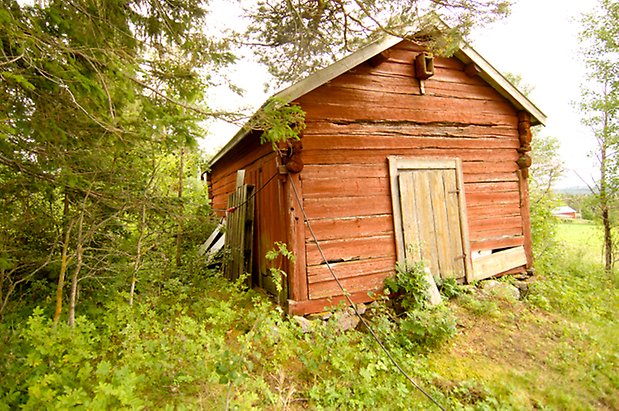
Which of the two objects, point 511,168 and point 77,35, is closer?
point 77,35

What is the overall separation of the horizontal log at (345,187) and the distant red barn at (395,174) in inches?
0.6

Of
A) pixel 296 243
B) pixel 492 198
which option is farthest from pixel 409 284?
pixel 492 198

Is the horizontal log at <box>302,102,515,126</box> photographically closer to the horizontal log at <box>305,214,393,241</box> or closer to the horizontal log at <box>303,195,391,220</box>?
the horizontal log at <box>303,195,391,220</box>

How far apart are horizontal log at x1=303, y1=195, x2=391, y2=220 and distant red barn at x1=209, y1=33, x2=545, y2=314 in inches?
0.7

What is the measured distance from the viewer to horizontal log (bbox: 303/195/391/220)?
484 cm

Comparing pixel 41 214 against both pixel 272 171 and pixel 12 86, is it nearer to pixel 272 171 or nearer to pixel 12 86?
pixel 12 86

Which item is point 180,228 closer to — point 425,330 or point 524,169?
point 425,330

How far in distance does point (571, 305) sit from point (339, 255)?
4505 millimetres

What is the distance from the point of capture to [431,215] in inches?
224

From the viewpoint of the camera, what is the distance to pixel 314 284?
4.76 metres

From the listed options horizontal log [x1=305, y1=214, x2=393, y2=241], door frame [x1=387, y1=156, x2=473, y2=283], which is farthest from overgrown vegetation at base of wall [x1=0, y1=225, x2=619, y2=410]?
horizontal log [x1=305, y1=214, x2=393, y2=241]

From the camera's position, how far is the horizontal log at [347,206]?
191 inches

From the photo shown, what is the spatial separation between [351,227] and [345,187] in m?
0.64

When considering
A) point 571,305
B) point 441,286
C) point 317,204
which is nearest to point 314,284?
point 317,204
